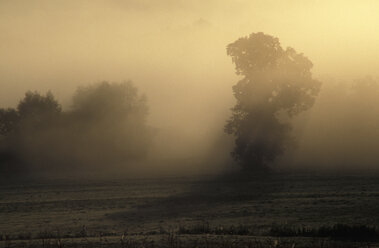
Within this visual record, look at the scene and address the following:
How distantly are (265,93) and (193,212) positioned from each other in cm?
3391

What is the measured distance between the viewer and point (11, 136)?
110m

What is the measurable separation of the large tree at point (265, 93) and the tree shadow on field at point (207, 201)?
7.42 m

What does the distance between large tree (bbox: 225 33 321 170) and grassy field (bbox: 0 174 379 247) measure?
6.79 m

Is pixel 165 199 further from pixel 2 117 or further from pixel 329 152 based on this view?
pixel 2 117

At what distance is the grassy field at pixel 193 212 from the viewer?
29439 mm

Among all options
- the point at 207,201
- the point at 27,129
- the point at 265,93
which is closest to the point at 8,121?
the point at 27,129

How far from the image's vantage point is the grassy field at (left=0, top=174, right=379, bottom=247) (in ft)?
96.6

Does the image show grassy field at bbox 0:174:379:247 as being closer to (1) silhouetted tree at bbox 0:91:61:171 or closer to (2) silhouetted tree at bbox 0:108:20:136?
(1) silhouetted tree at bbox 0:91:61:171

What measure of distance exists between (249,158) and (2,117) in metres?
57.9

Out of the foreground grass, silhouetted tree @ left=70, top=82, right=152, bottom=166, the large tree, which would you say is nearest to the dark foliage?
silhouetted tree @ left=70, top=82, right=152, bottom=166

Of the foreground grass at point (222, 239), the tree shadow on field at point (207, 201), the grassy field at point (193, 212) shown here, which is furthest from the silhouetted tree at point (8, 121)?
the foreground grass at point (222, 239)

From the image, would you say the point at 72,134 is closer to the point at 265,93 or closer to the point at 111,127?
the point at 111,127

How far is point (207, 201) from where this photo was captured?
4862 cm

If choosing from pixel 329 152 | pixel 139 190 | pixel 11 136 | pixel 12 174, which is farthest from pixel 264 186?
pixel 11 136
